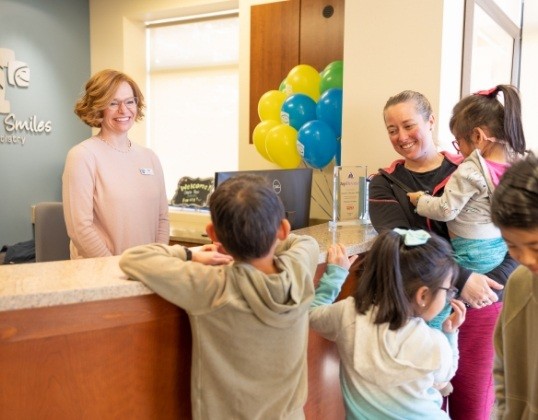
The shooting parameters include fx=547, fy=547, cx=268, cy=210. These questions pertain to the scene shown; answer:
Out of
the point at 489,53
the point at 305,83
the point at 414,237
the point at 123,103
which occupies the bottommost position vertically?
the point at 414,237

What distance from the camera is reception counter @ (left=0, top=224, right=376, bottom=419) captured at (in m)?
1.08

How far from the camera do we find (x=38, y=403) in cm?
111

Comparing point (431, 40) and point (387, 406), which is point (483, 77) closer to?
point (431, 40)

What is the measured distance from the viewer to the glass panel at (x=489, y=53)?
2.97 m

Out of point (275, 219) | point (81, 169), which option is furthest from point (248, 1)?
point (275, 219)

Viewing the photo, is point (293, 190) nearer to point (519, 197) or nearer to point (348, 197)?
point (348, 197)

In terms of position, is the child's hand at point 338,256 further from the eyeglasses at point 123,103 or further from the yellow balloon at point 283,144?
the yellow balloon at point 283,144

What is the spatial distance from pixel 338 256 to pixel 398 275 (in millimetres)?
284

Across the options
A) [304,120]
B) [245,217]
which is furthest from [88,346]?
[304,120]

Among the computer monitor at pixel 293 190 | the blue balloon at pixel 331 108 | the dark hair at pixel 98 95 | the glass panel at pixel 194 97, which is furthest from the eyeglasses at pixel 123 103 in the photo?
the glass panel at pixel 194 97

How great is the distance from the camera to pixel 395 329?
136 cm

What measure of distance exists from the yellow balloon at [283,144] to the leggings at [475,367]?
1675mm

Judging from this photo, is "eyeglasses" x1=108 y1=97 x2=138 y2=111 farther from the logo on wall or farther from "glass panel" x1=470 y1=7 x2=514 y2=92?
the logo on wall

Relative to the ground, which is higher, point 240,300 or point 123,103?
point 123,103
